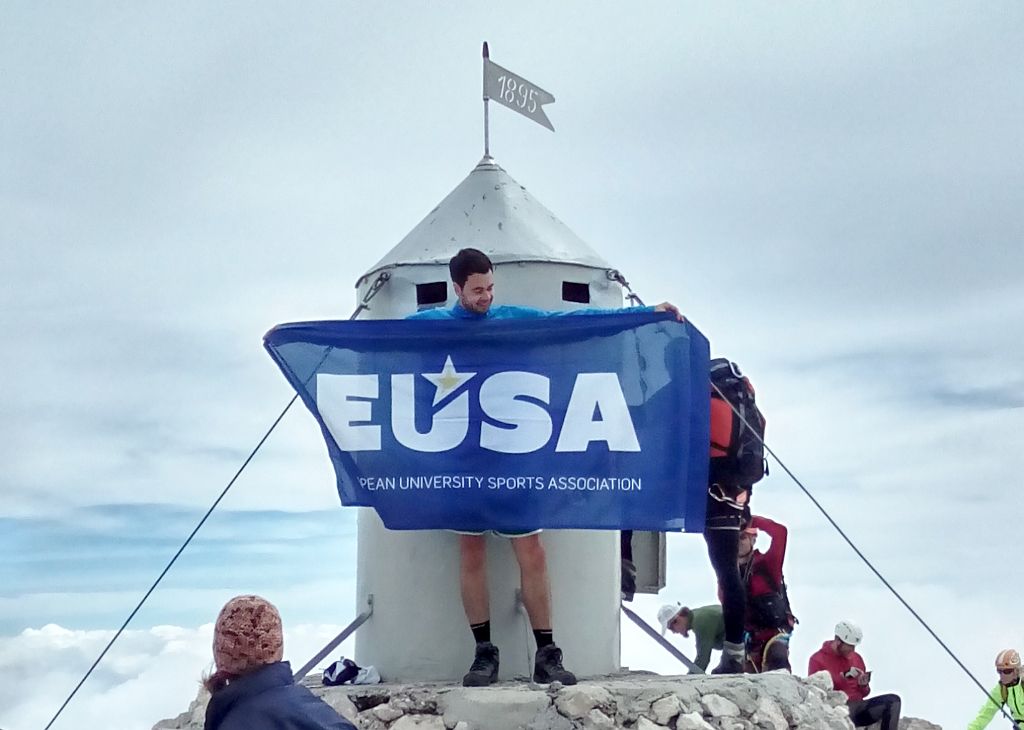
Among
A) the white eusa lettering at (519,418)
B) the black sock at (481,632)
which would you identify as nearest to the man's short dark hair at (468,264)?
the white eusa lettering at (519,418)

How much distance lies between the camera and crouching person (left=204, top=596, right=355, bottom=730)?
3879mm

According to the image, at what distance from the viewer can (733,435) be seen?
8.20m

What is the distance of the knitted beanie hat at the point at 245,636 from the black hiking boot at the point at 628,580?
5302mm

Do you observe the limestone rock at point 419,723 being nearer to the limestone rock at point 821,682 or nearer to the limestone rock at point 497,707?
the limestone rock at point 497,707

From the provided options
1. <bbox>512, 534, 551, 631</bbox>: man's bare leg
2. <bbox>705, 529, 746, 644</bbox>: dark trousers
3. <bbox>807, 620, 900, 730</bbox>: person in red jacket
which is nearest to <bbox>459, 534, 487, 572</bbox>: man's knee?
<bbox>512, 534, 551, 631</bbox>: man's bare leg

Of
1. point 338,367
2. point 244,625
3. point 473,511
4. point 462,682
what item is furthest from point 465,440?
point 244,625

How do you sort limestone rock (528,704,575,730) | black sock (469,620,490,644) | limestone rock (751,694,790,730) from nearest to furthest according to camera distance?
limestone rock (528,704,575,730) < limestone rock (751,694,790,730) < black sock (469,620,490,644)

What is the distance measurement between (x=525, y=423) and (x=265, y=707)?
365 cm

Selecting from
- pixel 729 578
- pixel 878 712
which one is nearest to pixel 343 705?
pixel 729 578

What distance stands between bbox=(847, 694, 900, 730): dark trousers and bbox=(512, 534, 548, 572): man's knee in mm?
3807

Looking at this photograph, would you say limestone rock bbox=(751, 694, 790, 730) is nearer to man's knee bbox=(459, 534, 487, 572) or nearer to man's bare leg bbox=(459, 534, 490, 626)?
man's bare leg bbox=(459, 534, 490, 626)

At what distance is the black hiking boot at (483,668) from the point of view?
272 inches

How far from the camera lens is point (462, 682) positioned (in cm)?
717

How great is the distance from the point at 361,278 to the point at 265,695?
4.83 m
